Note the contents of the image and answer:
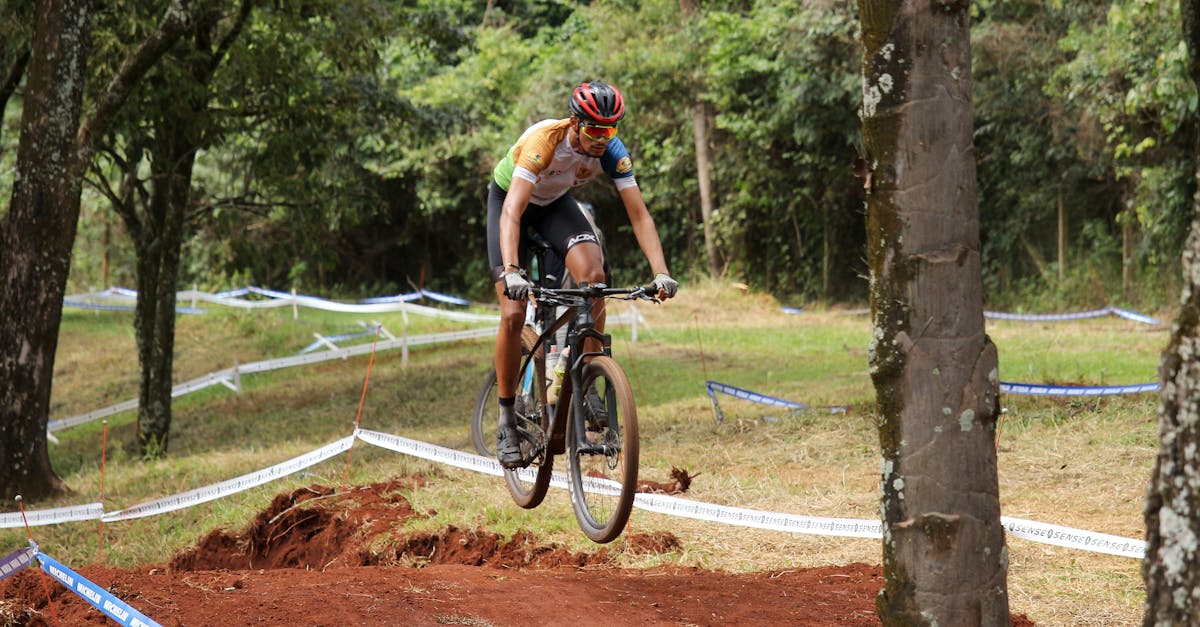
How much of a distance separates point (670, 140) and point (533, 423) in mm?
22662

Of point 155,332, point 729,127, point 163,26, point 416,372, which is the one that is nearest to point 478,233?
point 729,127

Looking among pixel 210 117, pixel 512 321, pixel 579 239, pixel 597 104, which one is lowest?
pixel 512 321

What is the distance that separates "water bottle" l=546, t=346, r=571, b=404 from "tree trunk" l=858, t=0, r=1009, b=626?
3017mm

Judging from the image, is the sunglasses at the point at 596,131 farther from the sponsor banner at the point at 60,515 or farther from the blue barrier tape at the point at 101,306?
the blue barrier tape at the point at 101,306

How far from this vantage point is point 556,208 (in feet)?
22.0

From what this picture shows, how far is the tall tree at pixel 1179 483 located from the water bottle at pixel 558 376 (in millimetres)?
3775

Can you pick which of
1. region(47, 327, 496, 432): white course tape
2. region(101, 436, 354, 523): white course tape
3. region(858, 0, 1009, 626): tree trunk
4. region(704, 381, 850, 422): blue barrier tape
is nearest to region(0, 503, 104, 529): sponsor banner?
region(101, 436, 354, 523): white course tape

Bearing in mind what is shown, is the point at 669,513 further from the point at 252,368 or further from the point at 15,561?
the point at 252,368

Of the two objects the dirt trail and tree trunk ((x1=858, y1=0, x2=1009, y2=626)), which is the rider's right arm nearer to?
the dirt trail

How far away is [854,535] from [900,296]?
10.5 ft

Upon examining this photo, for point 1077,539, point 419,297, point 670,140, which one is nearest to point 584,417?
point 1077,539

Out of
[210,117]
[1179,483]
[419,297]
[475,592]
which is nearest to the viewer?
[1179,483]

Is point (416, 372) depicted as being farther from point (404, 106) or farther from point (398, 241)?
point (398, 241)

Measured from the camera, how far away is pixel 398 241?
113 ft
